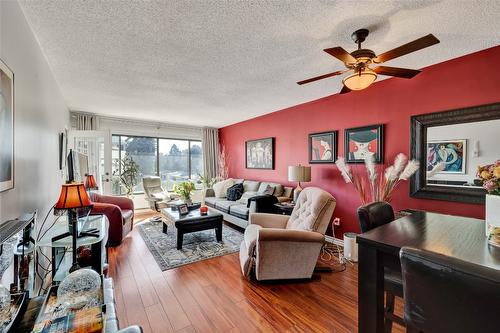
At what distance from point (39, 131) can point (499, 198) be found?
11.2ft

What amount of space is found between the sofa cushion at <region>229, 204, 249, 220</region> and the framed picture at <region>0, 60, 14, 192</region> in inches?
117

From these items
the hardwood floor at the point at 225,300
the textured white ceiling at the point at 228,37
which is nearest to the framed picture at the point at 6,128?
the textured white ceiling at the point at 228,37

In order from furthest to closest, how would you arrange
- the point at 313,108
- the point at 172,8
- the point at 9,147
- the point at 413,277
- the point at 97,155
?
the point at 97,155 → the point at 313,108 → the point at 172,8 → the point at 9,147 → the point at 413,277

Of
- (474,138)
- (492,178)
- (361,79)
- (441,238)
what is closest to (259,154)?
(361,79)

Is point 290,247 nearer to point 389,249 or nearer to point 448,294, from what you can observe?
point 389,249

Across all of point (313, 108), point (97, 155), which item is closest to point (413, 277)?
point (313, 108)

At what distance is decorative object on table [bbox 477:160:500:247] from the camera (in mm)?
1116

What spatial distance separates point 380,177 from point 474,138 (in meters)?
1.02

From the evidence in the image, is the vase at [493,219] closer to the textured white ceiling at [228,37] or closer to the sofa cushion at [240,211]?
the textured white ceiling at [228,37]

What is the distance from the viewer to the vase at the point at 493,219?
112 centimetres

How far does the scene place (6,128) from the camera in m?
1.24

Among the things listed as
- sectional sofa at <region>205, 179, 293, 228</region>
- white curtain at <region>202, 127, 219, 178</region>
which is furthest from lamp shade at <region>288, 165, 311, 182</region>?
white curtain at <region>202, 127, 219, 178</region>

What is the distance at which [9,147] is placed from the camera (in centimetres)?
130

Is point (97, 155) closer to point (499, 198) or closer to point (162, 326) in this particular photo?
point (162, 326)
